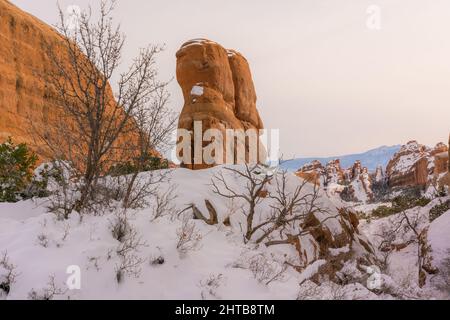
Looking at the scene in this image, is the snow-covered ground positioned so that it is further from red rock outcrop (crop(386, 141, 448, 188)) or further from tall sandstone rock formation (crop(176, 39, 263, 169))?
red rock outcrop (crop(386, 141, 448, 188))

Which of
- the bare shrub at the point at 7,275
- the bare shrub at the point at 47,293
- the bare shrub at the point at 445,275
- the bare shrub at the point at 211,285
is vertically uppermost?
the bare shrub at the point at 7,275

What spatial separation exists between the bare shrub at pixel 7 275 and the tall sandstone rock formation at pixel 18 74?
42.5 m

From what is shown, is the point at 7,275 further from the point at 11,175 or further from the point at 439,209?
the point at 439,209

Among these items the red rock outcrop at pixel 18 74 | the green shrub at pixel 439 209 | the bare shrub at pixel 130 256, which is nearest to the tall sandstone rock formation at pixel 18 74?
the red rock outcrop at pixel 18 74

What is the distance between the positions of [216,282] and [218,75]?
95.3 feet

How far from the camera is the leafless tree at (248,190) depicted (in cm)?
1176

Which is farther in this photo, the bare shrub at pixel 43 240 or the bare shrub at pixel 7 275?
the bare shrub at pixel 43 240

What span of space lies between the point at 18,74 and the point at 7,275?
5153cm

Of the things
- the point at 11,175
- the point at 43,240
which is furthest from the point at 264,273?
the point at 11,175

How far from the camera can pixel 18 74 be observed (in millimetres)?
48500

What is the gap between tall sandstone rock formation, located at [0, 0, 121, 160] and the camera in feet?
146

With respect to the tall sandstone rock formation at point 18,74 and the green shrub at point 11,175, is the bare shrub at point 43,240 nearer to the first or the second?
the green shrub at point 11,175
